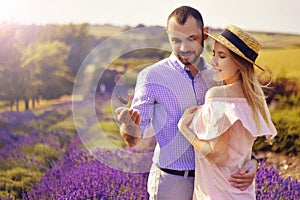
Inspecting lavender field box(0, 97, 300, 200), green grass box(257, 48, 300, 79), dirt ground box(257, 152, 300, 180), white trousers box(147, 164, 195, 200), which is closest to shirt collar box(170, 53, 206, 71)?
white trousers box(147, 164, 195, 200)

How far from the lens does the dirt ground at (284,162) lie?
402 cm

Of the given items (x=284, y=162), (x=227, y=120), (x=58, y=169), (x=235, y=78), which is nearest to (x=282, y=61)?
(x=284, y=162)

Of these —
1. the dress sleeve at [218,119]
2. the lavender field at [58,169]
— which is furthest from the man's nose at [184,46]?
the lavender field at [58,169]

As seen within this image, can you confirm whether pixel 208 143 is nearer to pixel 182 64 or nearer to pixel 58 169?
pixel 182 64

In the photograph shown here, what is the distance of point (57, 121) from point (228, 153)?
3.07 meters

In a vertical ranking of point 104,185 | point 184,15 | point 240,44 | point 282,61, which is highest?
point 184,15

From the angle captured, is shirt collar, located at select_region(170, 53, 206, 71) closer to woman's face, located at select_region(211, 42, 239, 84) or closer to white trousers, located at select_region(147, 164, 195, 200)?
woman's face, located at select_region(211, 42, 239, 84)

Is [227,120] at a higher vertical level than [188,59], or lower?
lower

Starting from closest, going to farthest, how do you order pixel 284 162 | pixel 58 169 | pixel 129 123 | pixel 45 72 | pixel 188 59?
1. pixel 129 123
2. pixel 188 59
3. pixel 58 169
4. pixel 284 162
5. pixel 45 72

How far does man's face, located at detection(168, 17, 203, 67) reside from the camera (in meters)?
1.87

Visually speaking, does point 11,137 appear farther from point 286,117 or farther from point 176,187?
point 176,187

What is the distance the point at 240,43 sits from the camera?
1.89m

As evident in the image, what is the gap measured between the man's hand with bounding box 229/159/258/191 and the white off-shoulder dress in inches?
0.6

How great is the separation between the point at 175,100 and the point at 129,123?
0.23m
